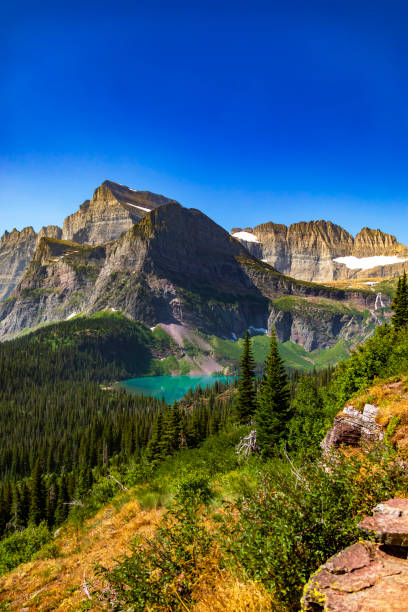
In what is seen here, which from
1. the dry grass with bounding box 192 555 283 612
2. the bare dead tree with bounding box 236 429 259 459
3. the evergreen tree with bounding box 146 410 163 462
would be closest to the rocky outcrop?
the dry grass with bounding box 192 555 283 612

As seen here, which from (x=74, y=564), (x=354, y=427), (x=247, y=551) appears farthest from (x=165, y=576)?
(x=354, y=427)

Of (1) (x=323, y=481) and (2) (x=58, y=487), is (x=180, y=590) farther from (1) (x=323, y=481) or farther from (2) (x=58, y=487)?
(2) (x=58, y=487)

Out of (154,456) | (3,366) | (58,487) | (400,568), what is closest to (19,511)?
(58,487)

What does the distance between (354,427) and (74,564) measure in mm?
13849

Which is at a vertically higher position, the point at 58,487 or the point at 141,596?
the point at 141,596

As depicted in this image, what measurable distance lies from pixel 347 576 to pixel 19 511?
3375 inches

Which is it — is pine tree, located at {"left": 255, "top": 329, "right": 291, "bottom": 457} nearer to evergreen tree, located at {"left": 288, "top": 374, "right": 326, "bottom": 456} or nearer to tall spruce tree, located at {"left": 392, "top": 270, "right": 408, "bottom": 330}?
evergreen tree, located at {"left": 288, "top": 374, "right": 326, "bottom": 456}

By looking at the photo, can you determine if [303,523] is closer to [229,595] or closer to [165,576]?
[229,595]

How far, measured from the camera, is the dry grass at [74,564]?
1070cm

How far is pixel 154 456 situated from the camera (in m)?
48.2

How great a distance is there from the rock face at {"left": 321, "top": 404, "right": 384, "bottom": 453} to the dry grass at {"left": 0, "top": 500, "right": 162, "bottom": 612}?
30.9 ft

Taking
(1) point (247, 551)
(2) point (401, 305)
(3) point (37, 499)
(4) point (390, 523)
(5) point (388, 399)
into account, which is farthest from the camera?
(3) point (37, 499)

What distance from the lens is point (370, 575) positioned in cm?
514

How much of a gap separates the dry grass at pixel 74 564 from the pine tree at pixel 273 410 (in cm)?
1775
